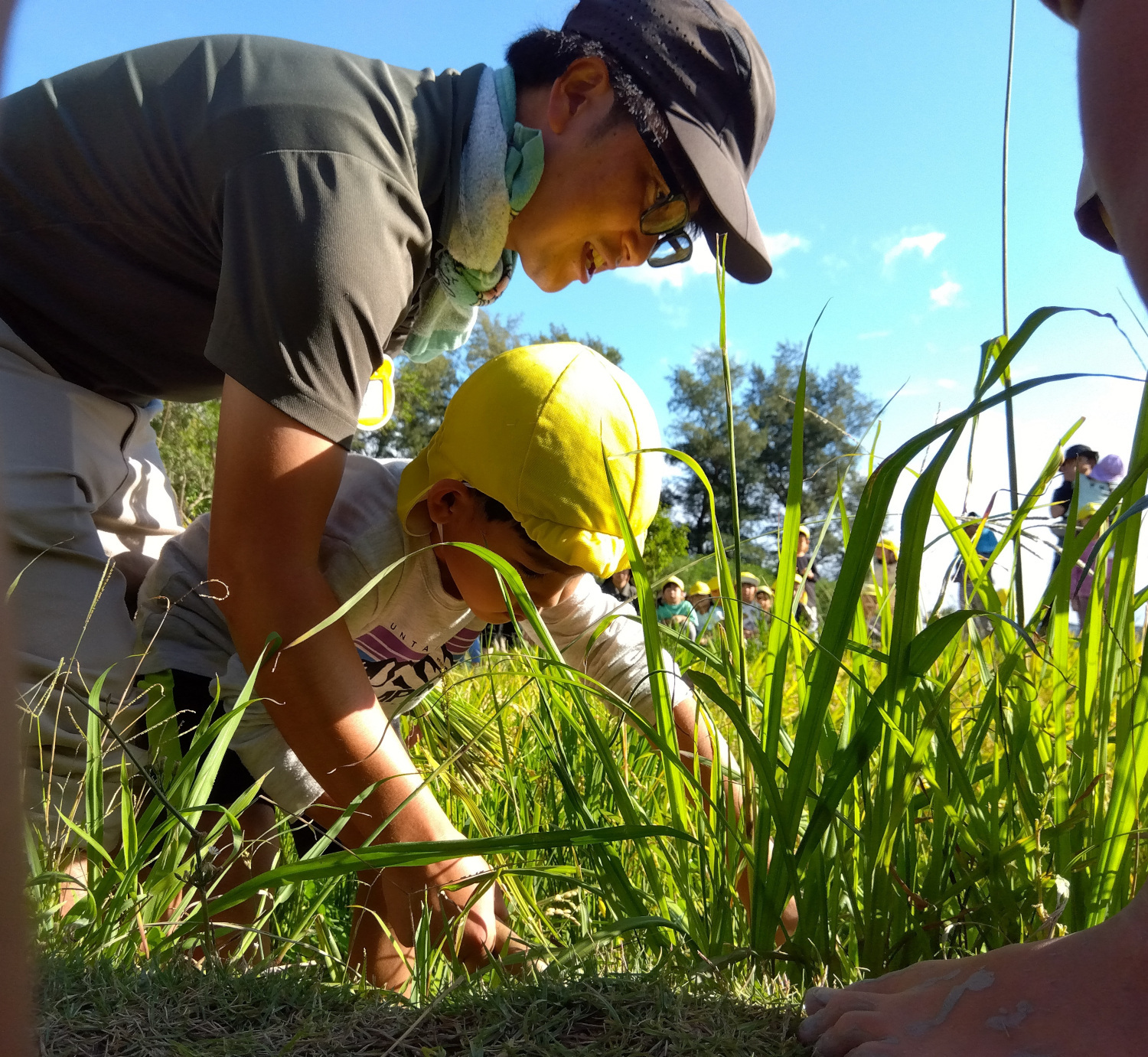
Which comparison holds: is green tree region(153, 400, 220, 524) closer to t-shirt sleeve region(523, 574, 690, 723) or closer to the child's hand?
t-shirt sleeve region(523, 574, 690, 723)

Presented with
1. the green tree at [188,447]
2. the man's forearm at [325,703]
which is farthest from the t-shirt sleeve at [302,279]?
the green tree at [188,447]

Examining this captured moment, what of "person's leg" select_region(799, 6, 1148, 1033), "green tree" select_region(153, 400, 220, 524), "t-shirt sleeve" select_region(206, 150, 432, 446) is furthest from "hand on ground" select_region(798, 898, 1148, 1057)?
"green tree" select_region(153, 400, 220, 524)

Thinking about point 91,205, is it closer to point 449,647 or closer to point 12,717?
point 449,647

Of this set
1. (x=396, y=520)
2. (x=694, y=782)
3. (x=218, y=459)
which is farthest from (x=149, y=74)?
(x=694, y=782)

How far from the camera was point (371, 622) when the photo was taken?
1888 mm

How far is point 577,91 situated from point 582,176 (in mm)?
159

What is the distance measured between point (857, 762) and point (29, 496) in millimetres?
1389

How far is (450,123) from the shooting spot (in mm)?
1594

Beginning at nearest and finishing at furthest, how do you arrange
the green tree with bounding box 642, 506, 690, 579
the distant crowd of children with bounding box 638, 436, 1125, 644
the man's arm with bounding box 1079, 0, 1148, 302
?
the man's arm with bounding box 1079, 0, 1148, 302, the distant crowd of children with bounding box 638, 436, 1125, 644, the green tree with bounding box 642, 506, 690, 579

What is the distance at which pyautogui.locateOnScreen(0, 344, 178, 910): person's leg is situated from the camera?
148 cm

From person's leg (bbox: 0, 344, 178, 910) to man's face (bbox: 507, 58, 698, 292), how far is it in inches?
34.8

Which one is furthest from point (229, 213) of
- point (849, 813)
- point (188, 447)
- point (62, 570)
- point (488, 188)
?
point (188, 447)

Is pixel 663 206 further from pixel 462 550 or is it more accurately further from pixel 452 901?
pixel 452 901

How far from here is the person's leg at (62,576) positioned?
4.86 ft
